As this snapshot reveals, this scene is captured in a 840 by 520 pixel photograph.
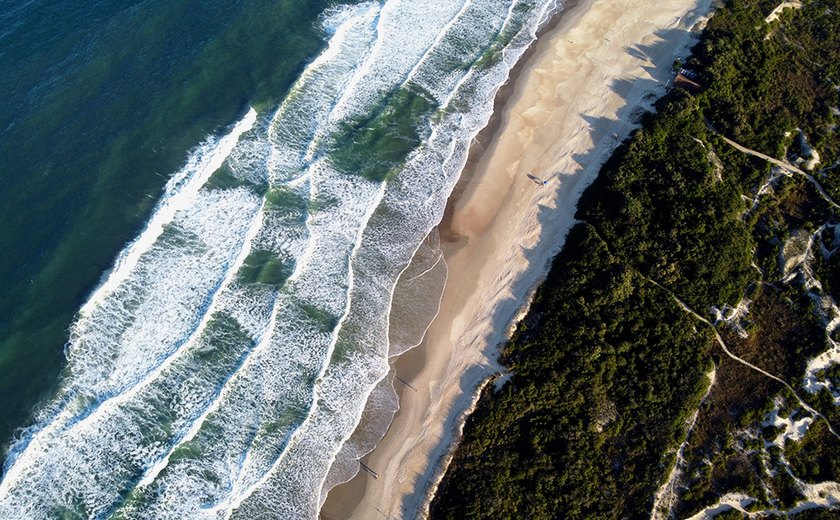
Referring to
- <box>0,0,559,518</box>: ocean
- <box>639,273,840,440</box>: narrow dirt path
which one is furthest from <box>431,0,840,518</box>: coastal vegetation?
<box>0,0,559,518</box>: ocean

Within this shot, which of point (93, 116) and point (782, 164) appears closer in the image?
point (782, 164)

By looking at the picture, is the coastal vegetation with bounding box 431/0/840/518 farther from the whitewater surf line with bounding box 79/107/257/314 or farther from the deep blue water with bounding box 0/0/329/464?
the deep blue water with bounding box 0/0/329/464

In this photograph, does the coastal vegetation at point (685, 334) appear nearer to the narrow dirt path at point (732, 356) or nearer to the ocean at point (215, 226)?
the narrow dirt path at point (732, 356)

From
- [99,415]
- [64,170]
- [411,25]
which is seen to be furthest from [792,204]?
[64,170]

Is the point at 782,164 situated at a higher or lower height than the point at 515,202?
higher

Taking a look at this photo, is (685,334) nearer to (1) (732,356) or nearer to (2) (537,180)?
(1) (732,356)

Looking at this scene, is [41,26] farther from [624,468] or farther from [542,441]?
[624,468]

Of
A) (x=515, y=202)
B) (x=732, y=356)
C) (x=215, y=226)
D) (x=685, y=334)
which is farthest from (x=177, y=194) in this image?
(x=732, y=356)
